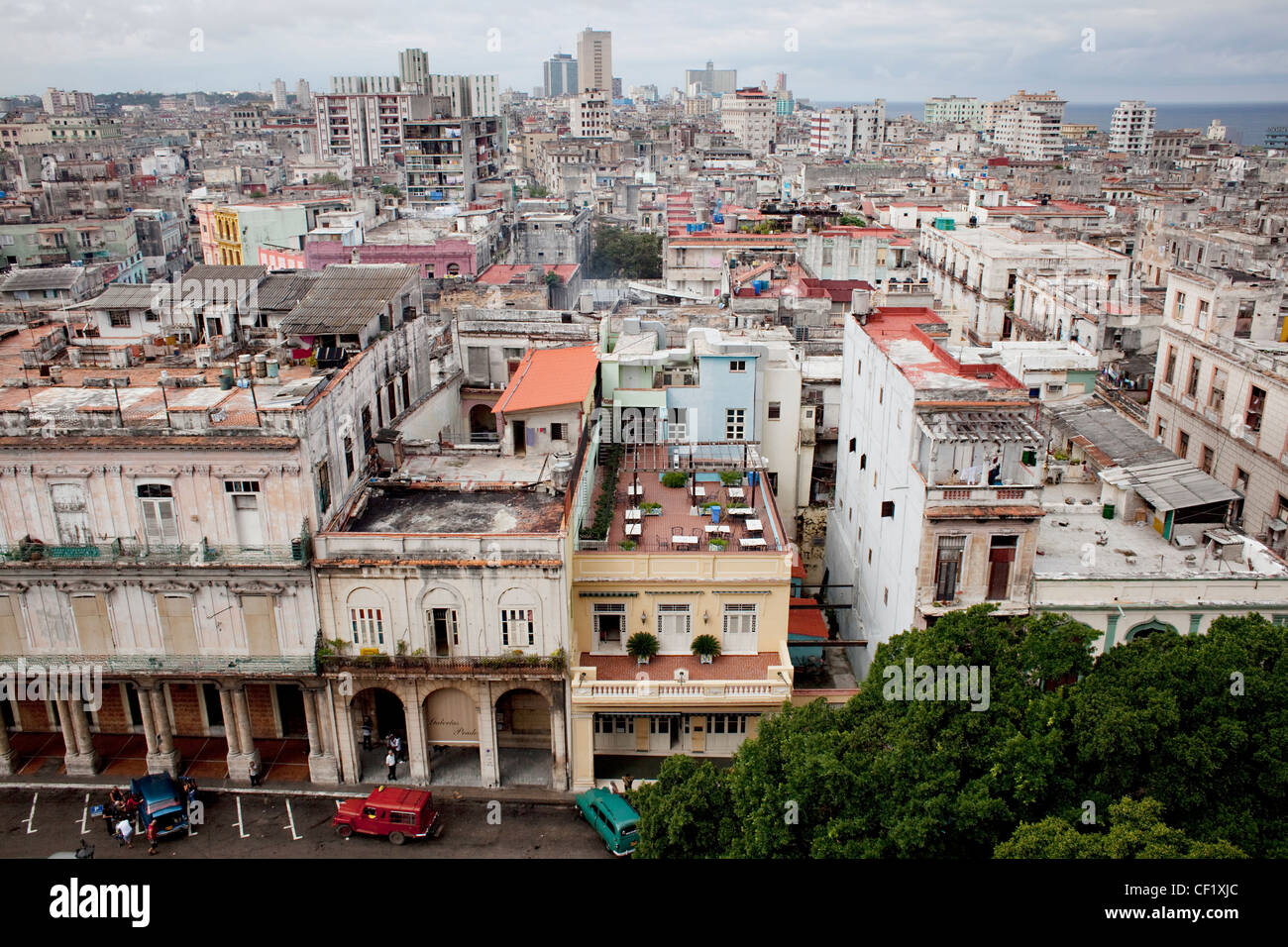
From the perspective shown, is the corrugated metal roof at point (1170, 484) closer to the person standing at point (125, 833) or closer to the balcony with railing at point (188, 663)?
the balcony with railing at point (188, 663)

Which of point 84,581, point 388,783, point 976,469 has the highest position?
point 976,469

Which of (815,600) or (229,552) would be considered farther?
(815,600)

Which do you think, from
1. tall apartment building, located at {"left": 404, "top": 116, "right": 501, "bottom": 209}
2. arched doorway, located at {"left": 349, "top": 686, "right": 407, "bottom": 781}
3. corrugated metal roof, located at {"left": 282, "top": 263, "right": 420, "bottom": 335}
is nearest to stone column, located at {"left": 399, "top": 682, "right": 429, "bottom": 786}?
arched doorway, located at {"left": 349, "top": 686, "right": 407, "bottom": 781}

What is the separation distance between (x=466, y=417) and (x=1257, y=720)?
36.6 m

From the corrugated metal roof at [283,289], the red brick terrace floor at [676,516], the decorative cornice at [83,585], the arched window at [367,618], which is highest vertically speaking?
the corrugated metal roof at [283,289]

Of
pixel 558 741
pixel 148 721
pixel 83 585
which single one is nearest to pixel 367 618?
pixel 558 741

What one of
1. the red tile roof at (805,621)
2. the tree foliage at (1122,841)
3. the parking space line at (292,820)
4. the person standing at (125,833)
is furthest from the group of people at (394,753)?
the tree foliage at (1122,841)

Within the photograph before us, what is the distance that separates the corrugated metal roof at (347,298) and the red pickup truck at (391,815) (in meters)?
18.2

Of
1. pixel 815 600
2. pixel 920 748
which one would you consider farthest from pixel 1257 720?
pixel 815 600

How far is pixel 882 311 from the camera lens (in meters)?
47.0

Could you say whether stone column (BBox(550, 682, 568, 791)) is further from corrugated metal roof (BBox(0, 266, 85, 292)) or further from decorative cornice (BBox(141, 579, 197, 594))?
corrugated metal roof (BBox(0, 266, 85, 292))

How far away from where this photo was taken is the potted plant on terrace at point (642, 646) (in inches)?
1372

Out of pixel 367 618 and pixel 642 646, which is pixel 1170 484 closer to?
pixel 642 646

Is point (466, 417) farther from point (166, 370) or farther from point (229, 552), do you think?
point (229, 552)
